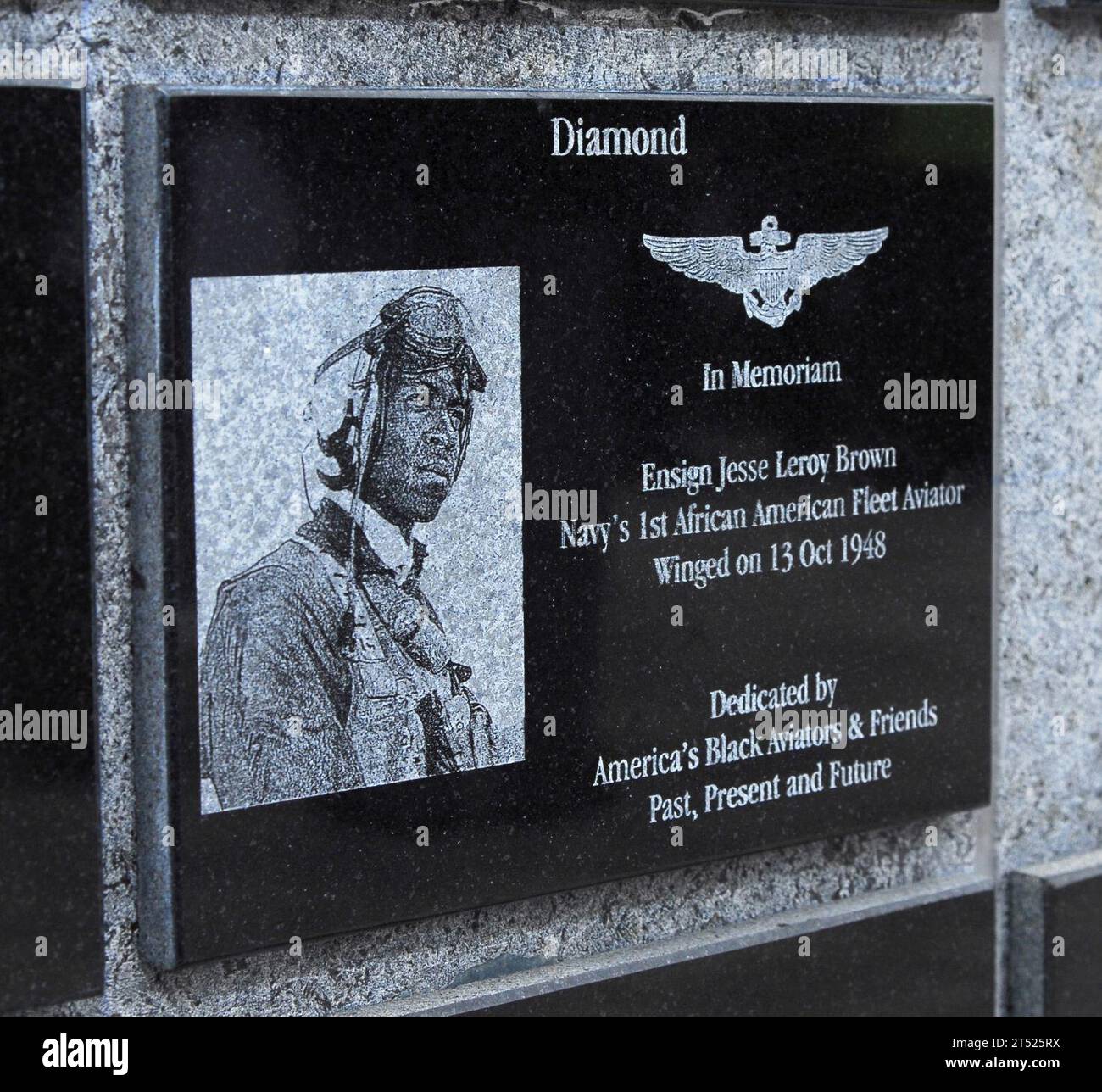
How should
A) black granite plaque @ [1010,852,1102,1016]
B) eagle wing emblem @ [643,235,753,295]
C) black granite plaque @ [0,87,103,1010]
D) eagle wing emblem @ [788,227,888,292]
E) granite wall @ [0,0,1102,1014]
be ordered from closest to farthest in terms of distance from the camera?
→ black granite plaque @ [0,87,103,1010] → granite wall @ [0,0,1102,1014] → eagle wing emblem @ [643,235,753,295] → eagle wing emblem @ [788,227,888,292] → black granite plaque @ [1010,852,1102,1016]

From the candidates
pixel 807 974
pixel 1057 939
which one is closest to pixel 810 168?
pixel 807 974

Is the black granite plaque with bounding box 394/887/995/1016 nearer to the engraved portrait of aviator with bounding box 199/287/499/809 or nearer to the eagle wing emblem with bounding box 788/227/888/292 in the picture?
the engraved portrait of aviator with bounding box 199/287/499/809

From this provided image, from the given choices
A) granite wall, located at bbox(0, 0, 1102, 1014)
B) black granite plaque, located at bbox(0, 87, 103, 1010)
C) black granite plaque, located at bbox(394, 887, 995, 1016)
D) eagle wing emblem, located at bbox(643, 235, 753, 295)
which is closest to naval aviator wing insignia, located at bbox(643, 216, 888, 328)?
eagle wing emblem, located at bbox(643, 235, 753, 295)

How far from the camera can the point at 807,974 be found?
11.0ft

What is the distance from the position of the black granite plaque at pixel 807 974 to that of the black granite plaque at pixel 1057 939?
82 millimetres

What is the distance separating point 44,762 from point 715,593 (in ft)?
4.17

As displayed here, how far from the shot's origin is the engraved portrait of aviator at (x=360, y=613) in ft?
8.86

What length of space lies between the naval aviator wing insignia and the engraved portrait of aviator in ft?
1.60

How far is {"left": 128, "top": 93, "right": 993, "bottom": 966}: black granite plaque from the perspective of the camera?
2.64 metres

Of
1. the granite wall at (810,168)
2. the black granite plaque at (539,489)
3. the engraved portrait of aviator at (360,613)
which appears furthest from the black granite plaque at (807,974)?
the engraved portrait of aviator at (360,613)

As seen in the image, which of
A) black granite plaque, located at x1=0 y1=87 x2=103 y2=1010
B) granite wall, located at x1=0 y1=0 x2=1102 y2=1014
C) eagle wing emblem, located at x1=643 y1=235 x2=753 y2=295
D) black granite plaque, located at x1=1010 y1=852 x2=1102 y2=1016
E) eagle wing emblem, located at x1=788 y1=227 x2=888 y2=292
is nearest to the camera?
black granite plaque, located at x1=0 y1=87 x2=103 y2=1010

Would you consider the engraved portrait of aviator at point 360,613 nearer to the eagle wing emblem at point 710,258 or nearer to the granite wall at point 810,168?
the granite wall at point 810,168

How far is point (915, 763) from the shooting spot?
3.47 metres
